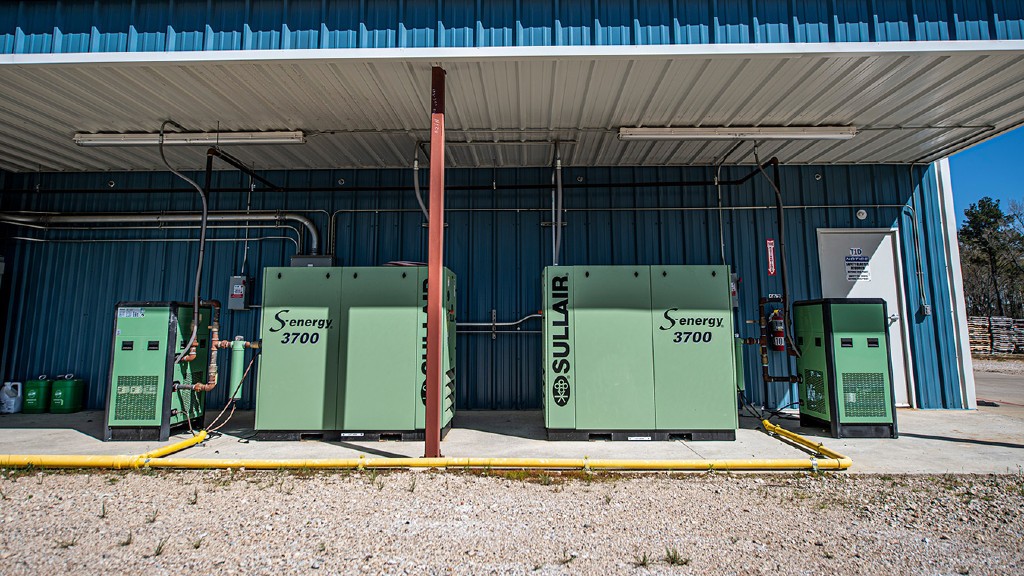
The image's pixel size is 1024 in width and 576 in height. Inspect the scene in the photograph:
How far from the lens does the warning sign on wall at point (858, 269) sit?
7.63m

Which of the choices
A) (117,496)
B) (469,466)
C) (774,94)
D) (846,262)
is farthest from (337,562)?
(846,262)

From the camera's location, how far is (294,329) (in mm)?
5543

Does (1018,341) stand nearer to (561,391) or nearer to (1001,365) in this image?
(1001,365)

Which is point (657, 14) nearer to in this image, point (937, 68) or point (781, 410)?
point (937, 68)

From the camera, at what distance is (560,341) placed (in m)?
5.52

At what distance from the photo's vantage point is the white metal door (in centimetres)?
757

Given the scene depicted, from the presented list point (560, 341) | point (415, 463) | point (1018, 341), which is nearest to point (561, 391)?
point (560, 341)

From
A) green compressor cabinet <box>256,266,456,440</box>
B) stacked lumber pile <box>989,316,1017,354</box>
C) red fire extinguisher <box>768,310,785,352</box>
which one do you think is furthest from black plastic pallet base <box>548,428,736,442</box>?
stacked lumber pile <box>989,316,1017,354</box>

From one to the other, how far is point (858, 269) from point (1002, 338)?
20.7 meters

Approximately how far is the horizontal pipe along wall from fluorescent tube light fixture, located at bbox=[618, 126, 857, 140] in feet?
4.48

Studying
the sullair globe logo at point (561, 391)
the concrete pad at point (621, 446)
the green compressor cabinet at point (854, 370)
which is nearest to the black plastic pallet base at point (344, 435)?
the concrete pad at point (621, 446)

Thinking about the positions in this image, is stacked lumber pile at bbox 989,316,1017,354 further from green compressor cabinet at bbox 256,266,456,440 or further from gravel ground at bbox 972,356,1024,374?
green compressor cabinet at bbox 256,266,456,440

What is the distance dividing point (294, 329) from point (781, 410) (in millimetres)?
7050

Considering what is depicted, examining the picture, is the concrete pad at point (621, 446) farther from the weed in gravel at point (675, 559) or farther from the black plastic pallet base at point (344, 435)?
the weed in gravel at point (675, 559)
